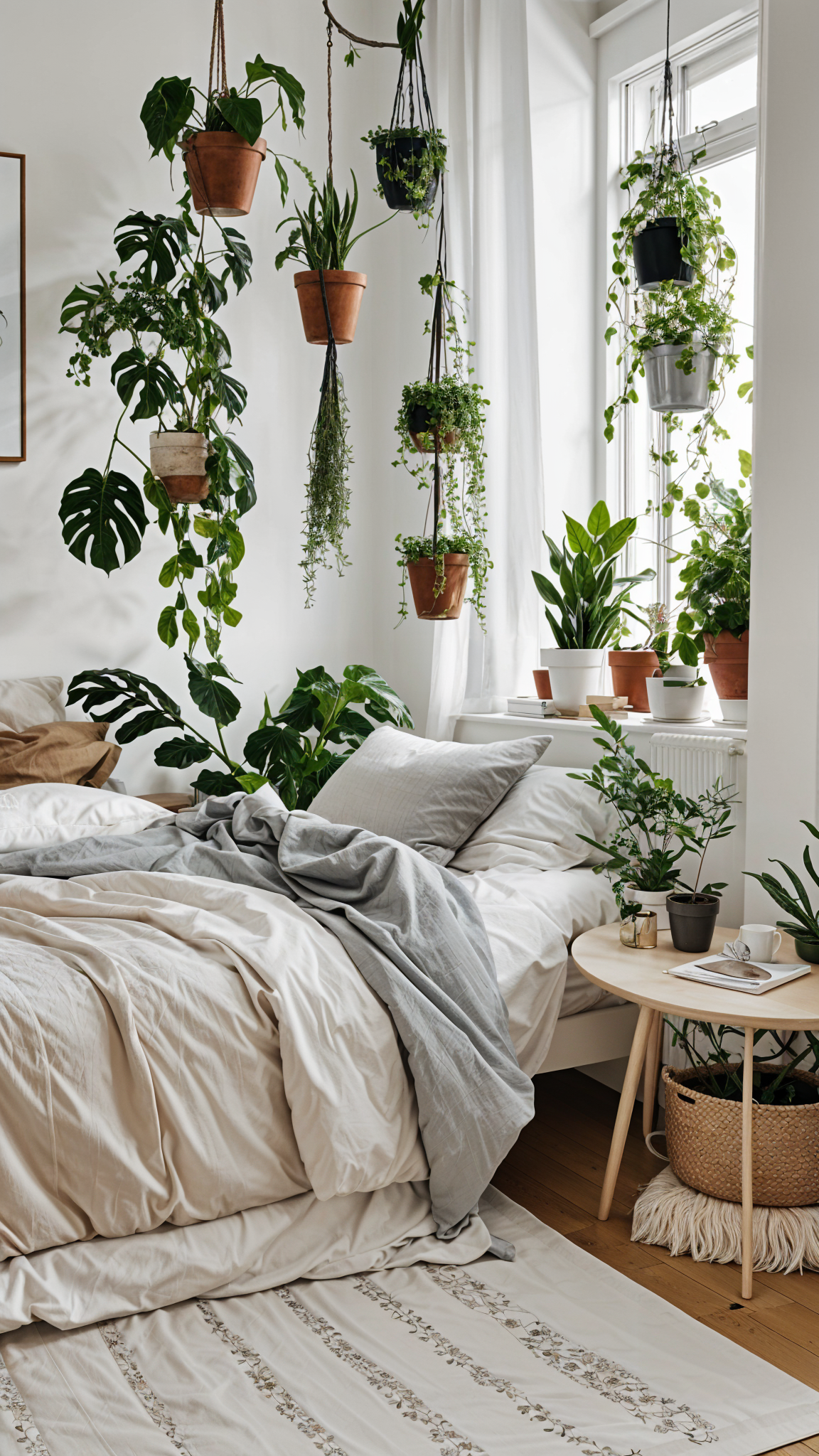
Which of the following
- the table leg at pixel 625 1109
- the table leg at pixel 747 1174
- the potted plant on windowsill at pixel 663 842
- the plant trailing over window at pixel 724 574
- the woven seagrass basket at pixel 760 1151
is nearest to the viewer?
the table leg at pixel 747 1174

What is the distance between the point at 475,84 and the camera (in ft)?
11.3

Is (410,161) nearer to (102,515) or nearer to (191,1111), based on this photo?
(102,515)

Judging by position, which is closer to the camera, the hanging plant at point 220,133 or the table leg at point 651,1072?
the table leg at point 651,1072

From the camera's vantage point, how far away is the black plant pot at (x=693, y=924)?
2.25 meters

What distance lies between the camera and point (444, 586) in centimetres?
322

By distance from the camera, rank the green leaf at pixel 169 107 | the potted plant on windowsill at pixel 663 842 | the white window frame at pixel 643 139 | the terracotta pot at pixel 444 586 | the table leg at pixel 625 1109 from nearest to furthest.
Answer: the table leg at pixel 625 1109 → the potted plant on windowsill at pixel 663 842 → the green leaf at pixel 169 107 → the white window frame at pixel 643 139 → the terracotta pot at pixel 444 586

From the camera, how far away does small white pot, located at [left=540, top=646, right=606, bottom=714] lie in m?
3.17

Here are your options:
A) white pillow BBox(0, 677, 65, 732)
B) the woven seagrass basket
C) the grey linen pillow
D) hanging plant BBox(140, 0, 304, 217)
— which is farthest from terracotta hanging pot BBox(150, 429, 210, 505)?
the woven seagrass basket

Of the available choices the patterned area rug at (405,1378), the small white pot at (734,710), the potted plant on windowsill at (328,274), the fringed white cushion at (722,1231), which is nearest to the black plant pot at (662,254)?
the potted plant on windowsill at (328,274)

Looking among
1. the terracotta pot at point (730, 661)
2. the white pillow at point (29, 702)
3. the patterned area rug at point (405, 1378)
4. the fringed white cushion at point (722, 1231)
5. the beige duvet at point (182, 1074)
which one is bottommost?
the patterned area rug at point (405, 1378)

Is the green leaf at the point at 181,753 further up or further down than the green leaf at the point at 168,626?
further down

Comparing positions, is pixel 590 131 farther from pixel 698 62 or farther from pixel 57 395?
pixel 57 395

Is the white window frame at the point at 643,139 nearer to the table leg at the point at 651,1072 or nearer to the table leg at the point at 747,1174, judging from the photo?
the table leg at the point at 651,1072

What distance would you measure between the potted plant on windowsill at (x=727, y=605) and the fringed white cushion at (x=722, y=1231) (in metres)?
1.01
